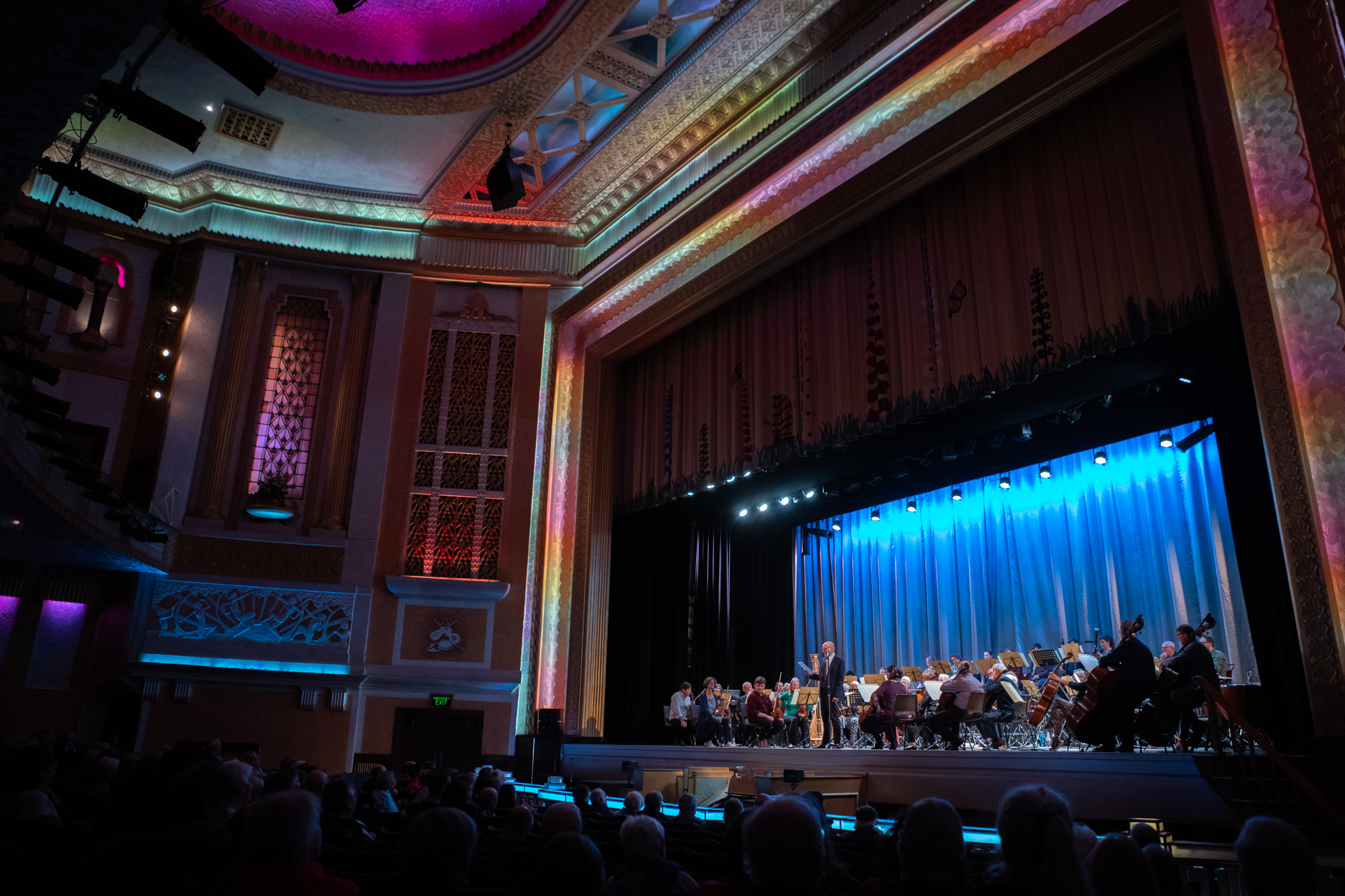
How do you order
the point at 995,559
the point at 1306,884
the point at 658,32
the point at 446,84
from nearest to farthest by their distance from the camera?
the point at 1306,884 → the point at 658,32 → the point at 446,84 → the point at 995,559

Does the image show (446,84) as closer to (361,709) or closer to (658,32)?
(658,32)

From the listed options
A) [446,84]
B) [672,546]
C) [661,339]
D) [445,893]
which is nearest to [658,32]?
[446,84]

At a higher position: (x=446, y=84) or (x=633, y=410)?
(x=446, y=84)

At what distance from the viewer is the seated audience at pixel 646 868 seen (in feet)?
8.32

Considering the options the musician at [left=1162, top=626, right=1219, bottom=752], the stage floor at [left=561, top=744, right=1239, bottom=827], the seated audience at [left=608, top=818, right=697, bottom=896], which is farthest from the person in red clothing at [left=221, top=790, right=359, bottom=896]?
the musician at [left=1162, top=626, right=1219, bottom=752]

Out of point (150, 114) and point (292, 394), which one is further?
point (292, 394)

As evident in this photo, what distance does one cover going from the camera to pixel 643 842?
9.45 ft

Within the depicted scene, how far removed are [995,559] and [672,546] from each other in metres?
4.33

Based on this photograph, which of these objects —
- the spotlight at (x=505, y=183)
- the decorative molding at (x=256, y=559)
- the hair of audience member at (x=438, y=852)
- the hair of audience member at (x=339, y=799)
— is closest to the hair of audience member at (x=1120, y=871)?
the hair of audience member at (x=438, y=852)

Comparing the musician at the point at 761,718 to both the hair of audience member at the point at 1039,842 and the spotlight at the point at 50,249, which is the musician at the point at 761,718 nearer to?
the spotlight at the point at 50,249

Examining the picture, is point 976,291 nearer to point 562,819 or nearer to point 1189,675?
point 1189,675

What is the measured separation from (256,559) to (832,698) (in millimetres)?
7325

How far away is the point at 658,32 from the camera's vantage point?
9.88 metres

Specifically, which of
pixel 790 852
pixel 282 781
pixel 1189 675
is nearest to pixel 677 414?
pixel 1189 675
